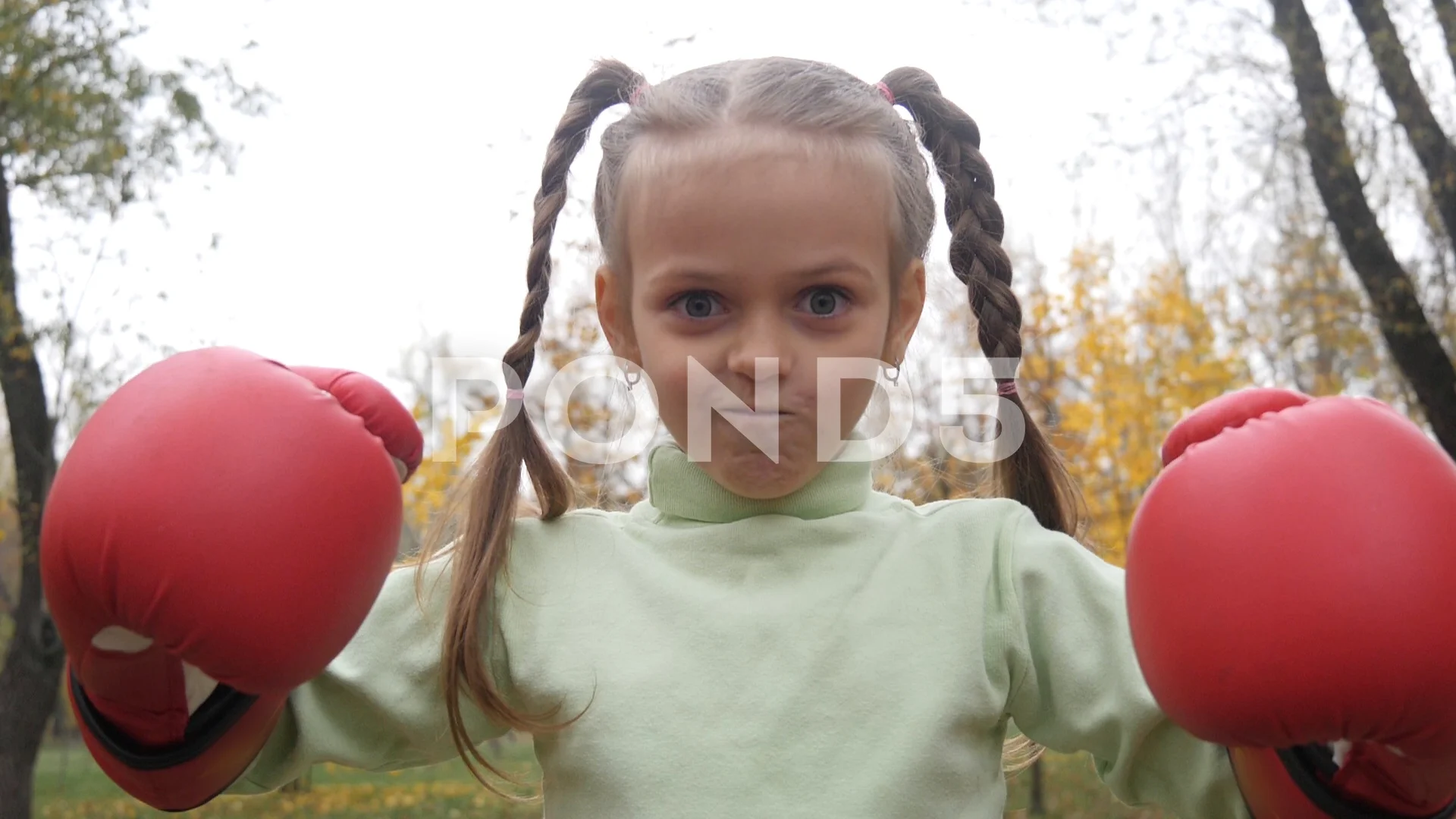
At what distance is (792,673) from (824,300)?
0.45 m

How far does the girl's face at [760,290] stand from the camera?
5.01 feet

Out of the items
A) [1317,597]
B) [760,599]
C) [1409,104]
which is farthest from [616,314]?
[1409,104]

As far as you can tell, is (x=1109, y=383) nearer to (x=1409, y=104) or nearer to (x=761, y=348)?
(x=1409, y=104)

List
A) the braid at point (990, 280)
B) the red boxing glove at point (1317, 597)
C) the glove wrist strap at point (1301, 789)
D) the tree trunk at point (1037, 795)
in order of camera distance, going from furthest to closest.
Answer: the tree trunk at point (1037, 795), the braid at point (990, 280), the glove wrist strap at point (1301, 789), the red boxing glove at point (1317, 597)

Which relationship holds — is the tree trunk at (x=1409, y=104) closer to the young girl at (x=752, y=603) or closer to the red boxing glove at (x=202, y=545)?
the young girl at (x=752, y=603)

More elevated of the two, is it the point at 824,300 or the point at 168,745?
the point at 824,300

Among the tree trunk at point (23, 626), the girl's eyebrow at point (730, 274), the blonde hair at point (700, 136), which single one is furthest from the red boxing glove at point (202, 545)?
the tree trunk at point (23, 626)

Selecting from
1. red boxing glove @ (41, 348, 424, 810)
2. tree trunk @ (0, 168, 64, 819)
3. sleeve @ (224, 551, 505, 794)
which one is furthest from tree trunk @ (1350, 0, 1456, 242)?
tree trunk @ (0, 168, 64, 819)

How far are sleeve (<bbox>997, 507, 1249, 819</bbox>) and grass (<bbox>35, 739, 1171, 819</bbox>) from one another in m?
4.64

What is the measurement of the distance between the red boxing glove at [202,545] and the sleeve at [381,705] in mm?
170

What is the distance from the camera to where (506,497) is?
1721 mm

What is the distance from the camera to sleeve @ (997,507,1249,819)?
57.9 inches

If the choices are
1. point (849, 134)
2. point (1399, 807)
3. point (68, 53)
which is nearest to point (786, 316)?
point (849, 134)

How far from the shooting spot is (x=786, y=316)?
1546 millimetres
